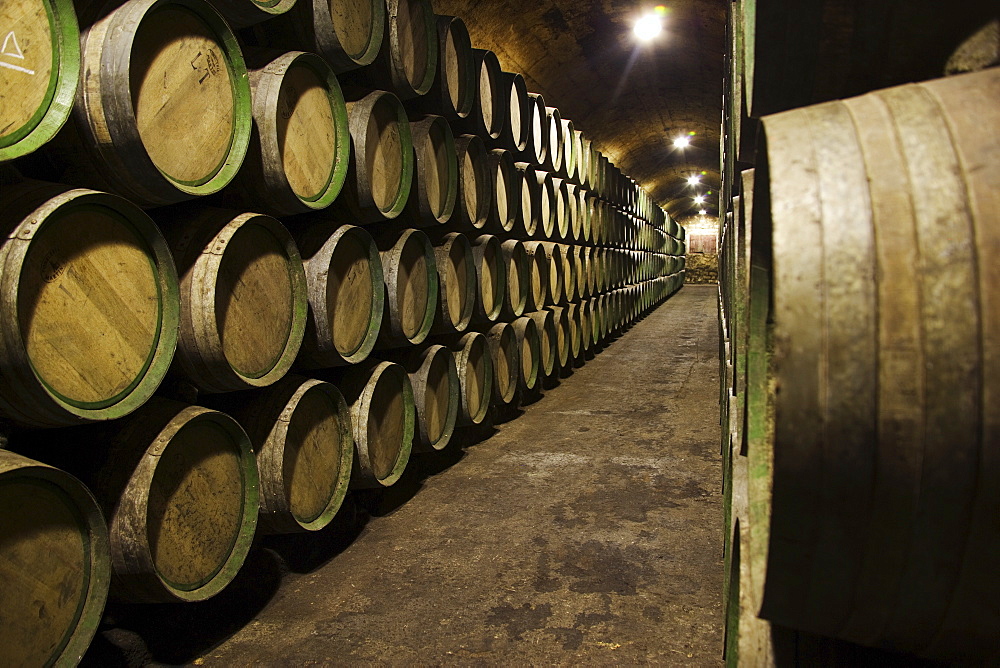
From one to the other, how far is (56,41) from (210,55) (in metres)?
0.62

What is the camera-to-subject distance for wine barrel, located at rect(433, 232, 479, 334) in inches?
159

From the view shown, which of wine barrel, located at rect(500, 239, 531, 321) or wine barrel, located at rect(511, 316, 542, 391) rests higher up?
wine barrel, located at rect(500, 239, 531, 321)

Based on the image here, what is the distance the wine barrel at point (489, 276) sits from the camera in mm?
4723

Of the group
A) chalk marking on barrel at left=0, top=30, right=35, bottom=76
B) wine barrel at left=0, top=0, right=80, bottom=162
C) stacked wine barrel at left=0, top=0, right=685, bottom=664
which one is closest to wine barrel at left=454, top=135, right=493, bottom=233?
stacked wine barrel at left=0, top=0, right=685, bottom=664

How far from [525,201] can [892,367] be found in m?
5.31

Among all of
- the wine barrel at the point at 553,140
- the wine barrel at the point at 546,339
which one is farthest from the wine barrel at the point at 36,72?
the wine barrel at the point at 553,140

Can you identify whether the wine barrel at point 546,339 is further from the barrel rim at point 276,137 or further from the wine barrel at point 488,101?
the barrel rim at point 276,137

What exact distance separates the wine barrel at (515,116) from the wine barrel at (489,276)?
1.07 m

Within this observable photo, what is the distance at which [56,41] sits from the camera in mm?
1591

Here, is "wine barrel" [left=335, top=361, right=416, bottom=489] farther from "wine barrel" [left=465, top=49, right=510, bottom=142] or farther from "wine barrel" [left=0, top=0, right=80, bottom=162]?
"wine barrel" [left=465, top=49, right=510, bottom=142]

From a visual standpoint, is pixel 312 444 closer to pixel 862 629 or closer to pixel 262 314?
pixel 262 314

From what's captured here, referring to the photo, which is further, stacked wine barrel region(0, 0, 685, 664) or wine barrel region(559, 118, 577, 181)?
wine barrel region(559, 118, 577, 181)

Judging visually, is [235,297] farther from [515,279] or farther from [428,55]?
[515,279]

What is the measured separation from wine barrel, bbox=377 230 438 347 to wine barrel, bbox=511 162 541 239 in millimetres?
1863
